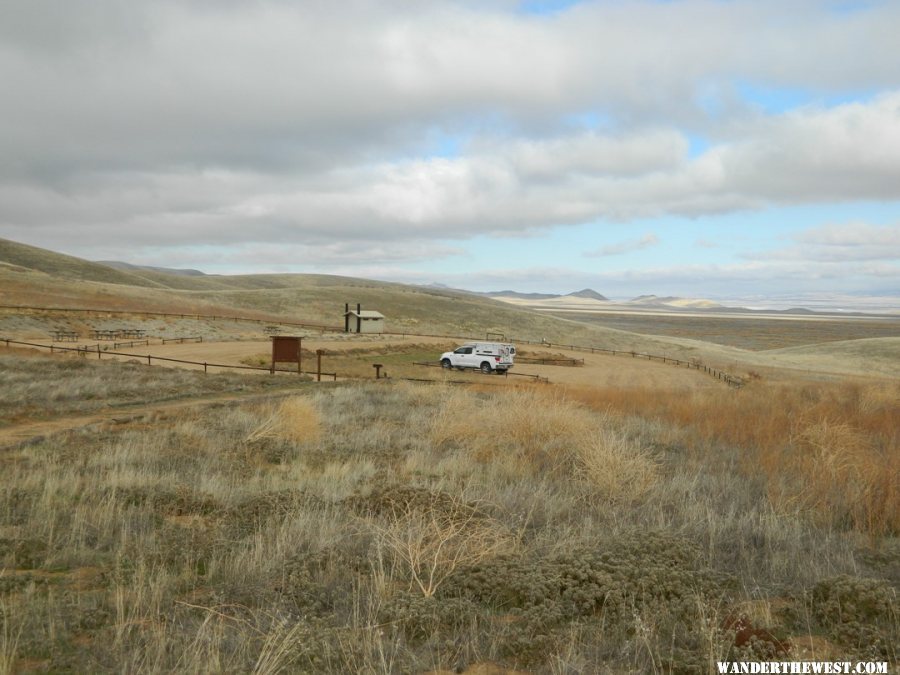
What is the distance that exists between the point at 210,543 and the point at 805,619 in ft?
18.7

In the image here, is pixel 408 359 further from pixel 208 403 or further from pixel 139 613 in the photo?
pixel 139 613

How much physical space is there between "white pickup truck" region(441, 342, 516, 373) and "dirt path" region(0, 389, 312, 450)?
1886cm

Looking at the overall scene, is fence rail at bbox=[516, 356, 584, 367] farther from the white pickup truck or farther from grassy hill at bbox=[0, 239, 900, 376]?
grassy hill at bbox=[0, 239, 900, 376]

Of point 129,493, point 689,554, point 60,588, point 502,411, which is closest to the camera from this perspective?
point 60,588

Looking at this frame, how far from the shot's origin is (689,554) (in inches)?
252

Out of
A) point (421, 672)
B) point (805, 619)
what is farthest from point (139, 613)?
point (805, 619)

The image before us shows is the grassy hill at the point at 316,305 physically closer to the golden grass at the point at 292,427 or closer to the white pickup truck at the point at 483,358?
the white pickup truck at the point at 483,358

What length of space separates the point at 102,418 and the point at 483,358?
25445 mm

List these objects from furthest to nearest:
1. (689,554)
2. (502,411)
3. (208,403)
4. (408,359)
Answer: (408,359)
(208,403)
(502,411)
(689,554)

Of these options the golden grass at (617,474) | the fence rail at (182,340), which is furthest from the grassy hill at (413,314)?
the golden grass at (617,474)

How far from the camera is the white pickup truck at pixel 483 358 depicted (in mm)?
39094

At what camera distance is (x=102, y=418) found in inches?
645

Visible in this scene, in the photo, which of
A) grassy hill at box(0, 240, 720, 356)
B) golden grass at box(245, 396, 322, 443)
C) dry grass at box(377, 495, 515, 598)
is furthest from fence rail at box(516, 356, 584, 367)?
dry grass at box(377, 495, 515, 598)

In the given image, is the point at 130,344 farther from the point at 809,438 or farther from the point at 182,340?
the point at 809,438
